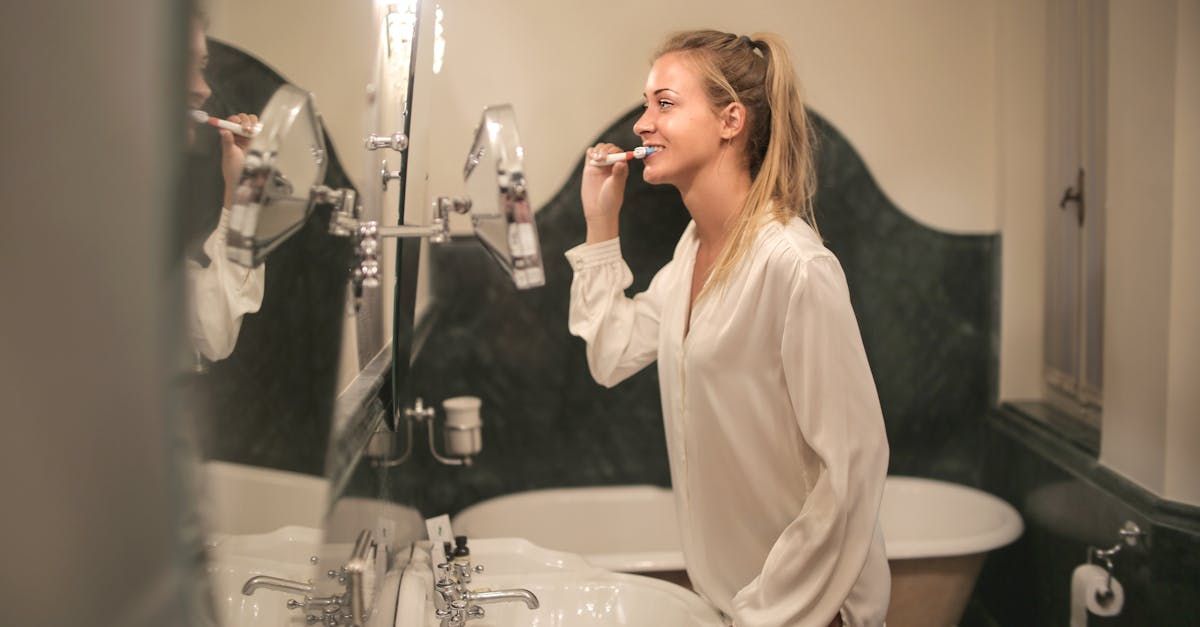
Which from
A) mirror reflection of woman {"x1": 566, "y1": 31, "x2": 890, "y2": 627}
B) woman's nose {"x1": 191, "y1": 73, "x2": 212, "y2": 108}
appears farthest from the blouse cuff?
woman's nose {"x1": 191, "y1": 73, "x2": 212, "y2": 108}

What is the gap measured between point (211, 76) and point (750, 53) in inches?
56.8

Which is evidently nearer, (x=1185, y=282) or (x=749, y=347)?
(x=749, y=347)

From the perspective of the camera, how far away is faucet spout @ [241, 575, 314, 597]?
52cm

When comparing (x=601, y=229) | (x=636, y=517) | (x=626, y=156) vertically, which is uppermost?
(x=626, y=156)

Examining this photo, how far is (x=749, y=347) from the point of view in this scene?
1469 millimetres

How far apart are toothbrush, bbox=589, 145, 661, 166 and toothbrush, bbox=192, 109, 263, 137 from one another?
1243 millimetres

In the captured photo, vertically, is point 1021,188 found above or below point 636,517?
above

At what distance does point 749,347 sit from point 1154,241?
3.67ft

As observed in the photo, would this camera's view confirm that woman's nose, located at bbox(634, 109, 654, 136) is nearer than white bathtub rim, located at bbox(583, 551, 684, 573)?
Yes

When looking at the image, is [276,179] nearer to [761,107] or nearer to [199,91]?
[199,91]

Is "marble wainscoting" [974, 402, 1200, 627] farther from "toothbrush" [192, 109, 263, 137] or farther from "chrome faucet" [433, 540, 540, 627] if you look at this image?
"toothbrush" [192, 109, 263, 137]

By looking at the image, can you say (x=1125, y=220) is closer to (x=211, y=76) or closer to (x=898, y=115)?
(x=898, y=115)

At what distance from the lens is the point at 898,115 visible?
2.96 metres

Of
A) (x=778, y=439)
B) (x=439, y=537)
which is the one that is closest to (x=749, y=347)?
(x=778, y=439)
